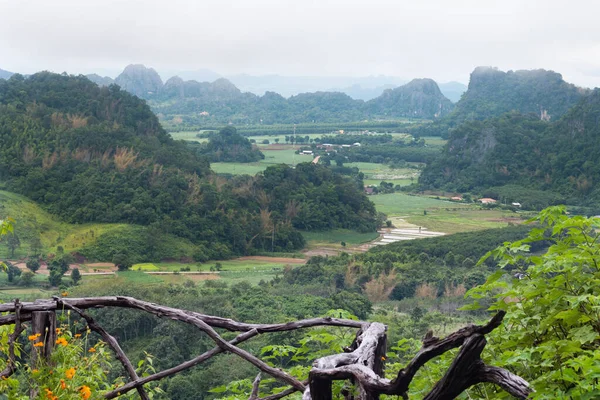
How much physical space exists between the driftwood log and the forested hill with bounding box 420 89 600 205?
2948 centimetres

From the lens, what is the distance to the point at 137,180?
20.0 meters

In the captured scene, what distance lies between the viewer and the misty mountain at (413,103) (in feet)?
275

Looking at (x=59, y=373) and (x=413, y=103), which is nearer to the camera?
(x=59, y=373)

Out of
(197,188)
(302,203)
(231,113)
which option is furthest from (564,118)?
(231,113)

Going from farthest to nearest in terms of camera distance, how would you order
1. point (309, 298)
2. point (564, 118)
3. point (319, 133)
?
point (319, 133)
point (564, 118)
point (309, 298)

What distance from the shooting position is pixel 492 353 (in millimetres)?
1428

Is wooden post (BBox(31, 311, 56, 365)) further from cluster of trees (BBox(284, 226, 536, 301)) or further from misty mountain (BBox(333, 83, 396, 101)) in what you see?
misty mountain (BBox(333, 83, 396, 101))

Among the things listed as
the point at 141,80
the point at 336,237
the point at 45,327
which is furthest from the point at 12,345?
the point at 141,80

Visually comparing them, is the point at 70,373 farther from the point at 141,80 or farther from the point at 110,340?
the point at 141,80

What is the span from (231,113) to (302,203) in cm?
5215

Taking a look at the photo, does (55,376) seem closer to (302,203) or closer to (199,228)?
(199,228)

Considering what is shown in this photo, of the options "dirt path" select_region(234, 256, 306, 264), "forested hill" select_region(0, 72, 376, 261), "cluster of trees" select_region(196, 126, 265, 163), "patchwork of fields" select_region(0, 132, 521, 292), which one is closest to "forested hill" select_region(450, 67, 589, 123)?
"cluster of trees" select_region(196, 126, 265, 163)

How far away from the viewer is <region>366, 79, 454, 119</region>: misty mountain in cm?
8388

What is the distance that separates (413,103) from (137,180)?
69.0 m
